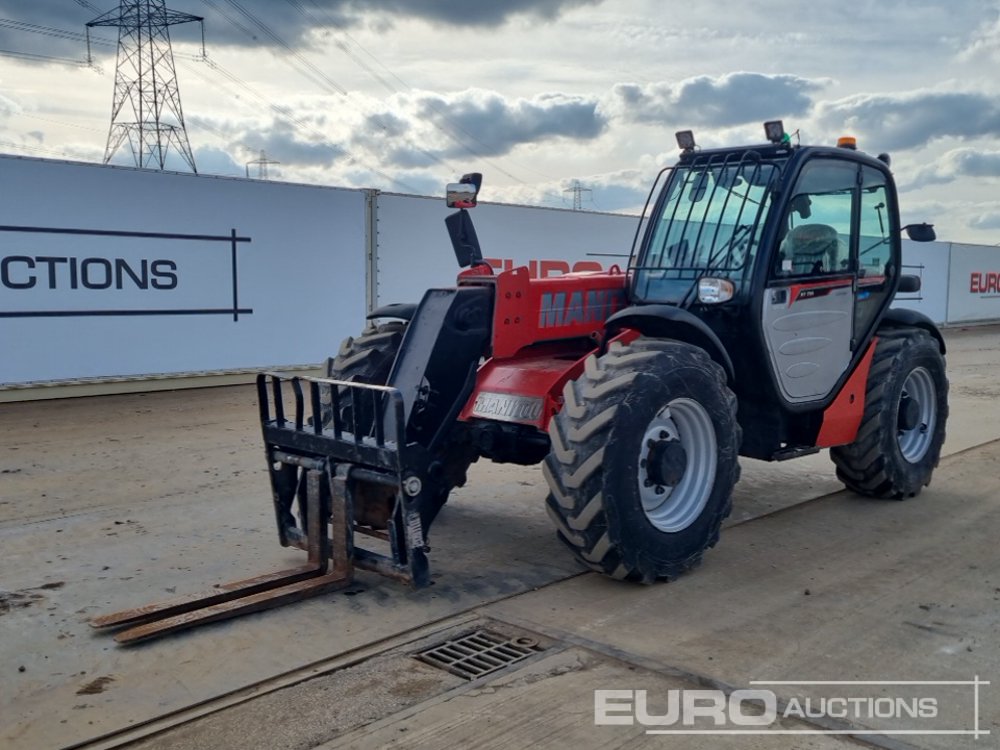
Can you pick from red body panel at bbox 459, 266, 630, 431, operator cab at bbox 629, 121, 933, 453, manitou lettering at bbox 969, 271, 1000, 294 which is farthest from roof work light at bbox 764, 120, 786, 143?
manitou lettering at bbox 969, 271, 1000, 294

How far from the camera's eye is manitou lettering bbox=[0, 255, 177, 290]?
10734 mm

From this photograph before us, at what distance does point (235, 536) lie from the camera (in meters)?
6.00

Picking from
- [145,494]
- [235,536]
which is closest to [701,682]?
[235,536]

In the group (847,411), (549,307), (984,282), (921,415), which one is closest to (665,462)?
(549,307)

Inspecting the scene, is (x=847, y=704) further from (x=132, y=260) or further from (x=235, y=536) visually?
(x=132, y=260)

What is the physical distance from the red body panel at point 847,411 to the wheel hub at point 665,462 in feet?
5.60

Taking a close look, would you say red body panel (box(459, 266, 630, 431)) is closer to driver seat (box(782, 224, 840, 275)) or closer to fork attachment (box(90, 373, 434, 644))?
fork attachment (box(90, 373, 434, 644))

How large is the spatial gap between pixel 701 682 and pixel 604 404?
141 cm

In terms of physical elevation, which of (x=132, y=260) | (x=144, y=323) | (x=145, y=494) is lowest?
(x=145, y=494)

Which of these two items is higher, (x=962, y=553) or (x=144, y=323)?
(x=144, y=323)

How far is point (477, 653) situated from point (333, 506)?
3.94ft

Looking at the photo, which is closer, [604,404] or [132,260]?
[604,404]

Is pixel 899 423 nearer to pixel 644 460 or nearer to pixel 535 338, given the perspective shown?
pixel 644 460

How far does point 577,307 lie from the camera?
598 cm
